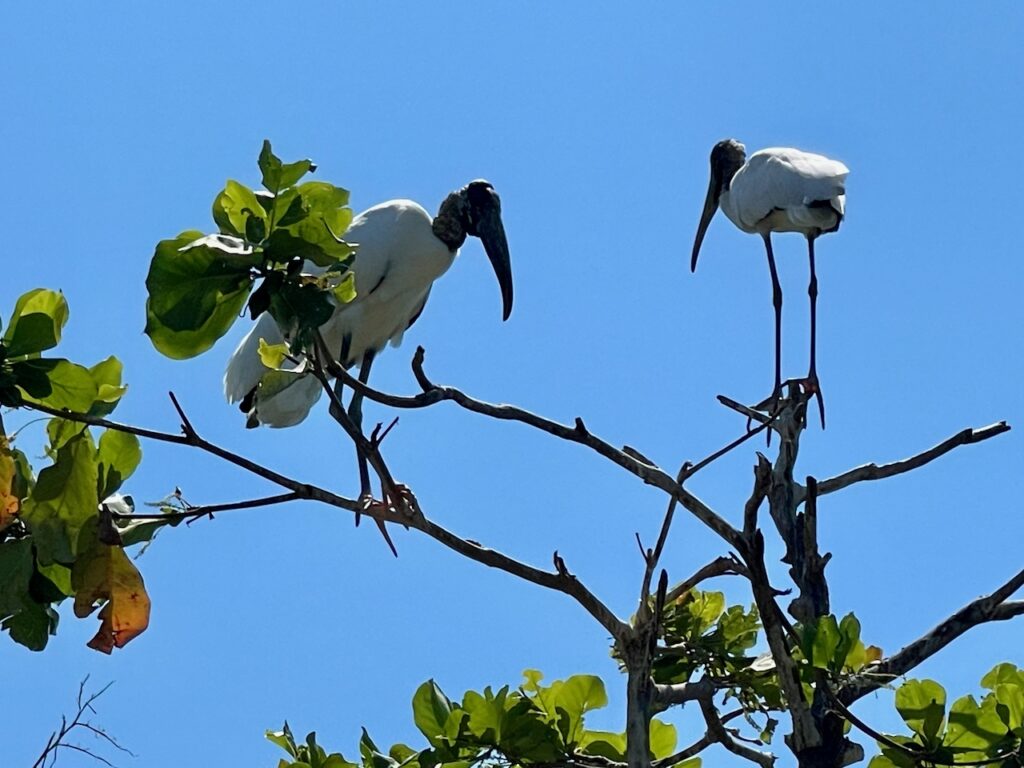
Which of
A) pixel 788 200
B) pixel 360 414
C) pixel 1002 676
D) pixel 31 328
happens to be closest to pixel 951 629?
pixel 1002 676

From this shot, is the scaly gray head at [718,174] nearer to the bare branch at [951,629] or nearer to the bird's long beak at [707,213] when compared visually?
the bird's long beak at [707,213]

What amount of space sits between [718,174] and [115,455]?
7386 millimetres

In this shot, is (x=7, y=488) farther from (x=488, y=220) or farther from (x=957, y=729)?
(x=488, y=220)

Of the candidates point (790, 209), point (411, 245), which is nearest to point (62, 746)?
point (411, 245)

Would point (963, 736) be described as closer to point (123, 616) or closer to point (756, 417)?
Answer: point (756, 417)

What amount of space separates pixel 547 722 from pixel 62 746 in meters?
1.08

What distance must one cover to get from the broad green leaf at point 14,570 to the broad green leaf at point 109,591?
169mm

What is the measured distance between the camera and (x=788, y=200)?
808cm

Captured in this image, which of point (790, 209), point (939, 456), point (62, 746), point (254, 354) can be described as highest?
point (790, 209)

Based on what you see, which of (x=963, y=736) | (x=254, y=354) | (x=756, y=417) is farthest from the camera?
(x=254, y=354)

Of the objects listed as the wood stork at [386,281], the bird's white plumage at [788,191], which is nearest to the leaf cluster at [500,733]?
the wood stork at [386,281]

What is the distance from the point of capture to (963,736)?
345 cm

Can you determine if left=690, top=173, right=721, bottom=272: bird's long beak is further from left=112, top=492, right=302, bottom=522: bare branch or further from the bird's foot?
left=112, top=492, right=302, bottom=522: bare branch

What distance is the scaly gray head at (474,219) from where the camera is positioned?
7273mm
